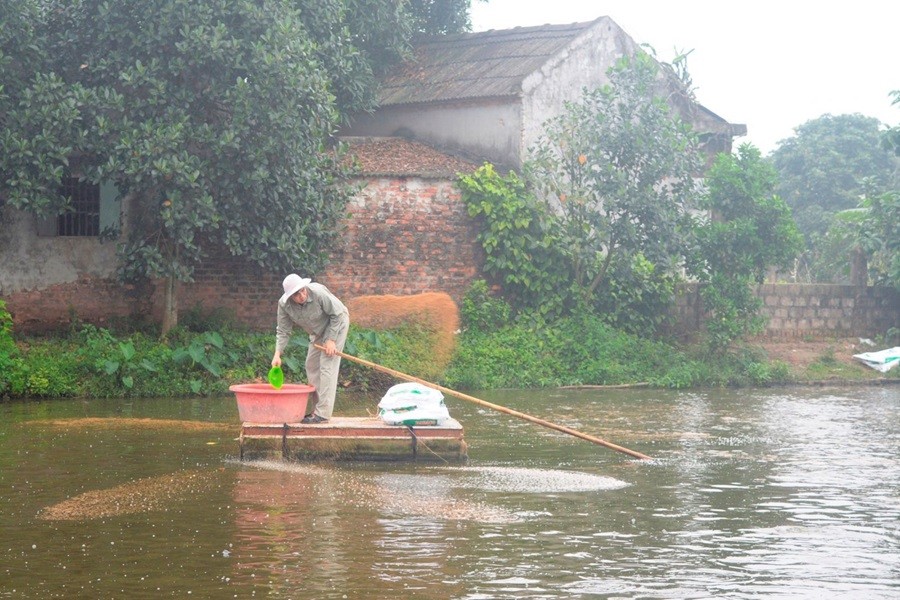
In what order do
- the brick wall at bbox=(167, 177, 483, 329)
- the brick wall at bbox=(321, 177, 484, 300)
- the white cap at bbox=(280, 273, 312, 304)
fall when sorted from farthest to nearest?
1. the brick wall at bbox=(321, 177, 484, 300)
2. the brick wall at bbox=(167, 177, 483, 329)
3. the white cap at bbox=(280, 273, 312, 304)

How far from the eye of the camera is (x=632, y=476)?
1147 centimetres

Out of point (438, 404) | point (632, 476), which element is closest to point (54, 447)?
point (438, 404)

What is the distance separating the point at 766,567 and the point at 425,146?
56.5 ft

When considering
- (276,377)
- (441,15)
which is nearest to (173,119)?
(276,377)

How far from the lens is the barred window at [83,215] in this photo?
20062mm

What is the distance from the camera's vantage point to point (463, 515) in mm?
9453

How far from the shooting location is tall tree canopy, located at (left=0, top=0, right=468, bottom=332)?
57.4 feet

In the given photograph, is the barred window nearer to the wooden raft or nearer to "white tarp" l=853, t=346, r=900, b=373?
the wooden raft

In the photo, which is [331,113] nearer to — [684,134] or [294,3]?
[294,3]

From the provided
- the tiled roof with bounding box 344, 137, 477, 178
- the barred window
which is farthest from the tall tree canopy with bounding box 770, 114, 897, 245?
the barred window

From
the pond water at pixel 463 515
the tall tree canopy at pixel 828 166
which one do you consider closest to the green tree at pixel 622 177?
the pond water at pixel 463 515

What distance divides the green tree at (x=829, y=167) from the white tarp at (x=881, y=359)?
1406 cm

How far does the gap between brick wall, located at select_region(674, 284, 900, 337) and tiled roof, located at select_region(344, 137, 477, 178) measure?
487 centimetres

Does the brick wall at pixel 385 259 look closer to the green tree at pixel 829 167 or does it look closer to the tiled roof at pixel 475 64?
the tiled roof at pixel 475 64
